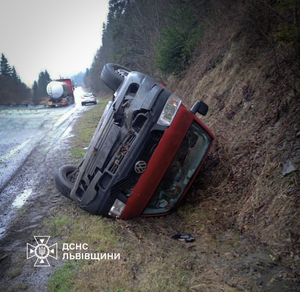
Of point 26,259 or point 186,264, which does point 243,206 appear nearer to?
point 186,264

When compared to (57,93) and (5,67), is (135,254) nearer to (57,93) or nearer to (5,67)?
(57,93)

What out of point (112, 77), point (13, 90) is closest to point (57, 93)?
point (13, 90)

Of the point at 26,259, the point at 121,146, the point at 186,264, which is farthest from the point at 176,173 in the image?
the point at 26,259

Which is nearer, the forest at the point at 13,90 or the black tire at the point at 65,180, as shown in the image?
the black tire at the point at 65,180

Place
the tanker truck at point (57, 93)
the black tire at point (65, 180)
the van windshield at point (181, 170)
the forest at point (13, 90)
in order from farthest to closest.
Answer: the forest at point (13, 90) → the tanker truck at point (57, 93) → the black tire at point (65, 180) → the van windshield at point (181, 170)

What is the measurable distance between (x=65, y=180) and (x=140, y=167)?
76.7 inches

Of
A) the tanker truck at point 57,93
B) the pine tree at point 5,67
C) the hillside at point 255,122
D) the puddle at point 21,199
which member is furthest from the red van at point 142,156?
the pine tree at point 5,67

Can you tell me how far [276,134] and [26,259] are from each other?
399 cm

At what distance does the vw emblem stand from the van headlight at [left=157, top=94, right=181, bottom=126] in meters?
0.60

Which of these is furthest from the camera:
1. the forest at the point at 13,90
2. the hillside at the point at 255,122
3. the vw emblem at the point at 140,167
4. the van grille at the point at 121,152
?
the forest at the point at 13,90

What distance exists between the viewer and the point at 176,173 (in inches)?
180

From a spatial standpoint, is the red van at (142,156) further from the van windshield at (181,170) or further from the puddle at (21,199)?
the puddle at (21,199)

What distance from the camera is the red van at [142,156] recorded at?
4.04 m

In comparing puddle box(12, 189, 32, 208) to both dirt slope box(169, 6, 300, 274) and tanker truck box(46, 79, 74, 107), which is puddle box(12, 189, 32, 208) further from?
tanker truck box(46, 79, 74, 107)
